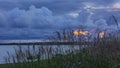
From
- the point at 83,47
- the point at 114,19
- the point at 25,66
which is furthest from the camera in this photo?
the point at 25,66

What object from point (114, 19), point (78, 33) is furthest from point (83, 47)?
point (114, 19)

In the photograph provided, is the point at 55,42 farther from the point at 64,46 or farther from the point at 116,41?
the point at 116,41

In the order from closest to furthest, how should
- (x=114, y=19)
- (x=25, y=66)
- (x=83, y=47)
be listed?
1. (x=114, y=19)
2. (x=83, y=47)
3. (x=25, y=66)

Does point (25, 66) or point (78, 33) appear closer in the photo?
point (78, 33)

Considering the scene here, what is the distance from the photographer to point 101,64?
582 inches

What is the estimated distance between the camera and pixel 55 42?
15562mm

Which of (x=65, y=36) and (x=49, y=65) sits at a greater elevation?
(x=65, y=36)

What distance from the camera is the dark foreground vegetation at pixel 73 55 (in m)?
14.7

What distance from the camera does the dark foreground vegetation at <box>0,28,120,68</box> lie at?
14.7 m

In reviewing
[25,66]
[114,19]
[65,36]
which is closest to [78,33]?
[65,36]

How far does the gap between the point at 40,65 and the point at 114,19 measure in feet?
11.1

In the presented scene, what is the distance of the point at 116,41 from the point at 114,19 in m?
0.89

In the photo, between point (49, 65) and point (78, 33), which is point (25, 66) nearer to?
point (49, 65)

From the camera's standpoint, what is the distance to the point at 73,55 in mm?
15367
